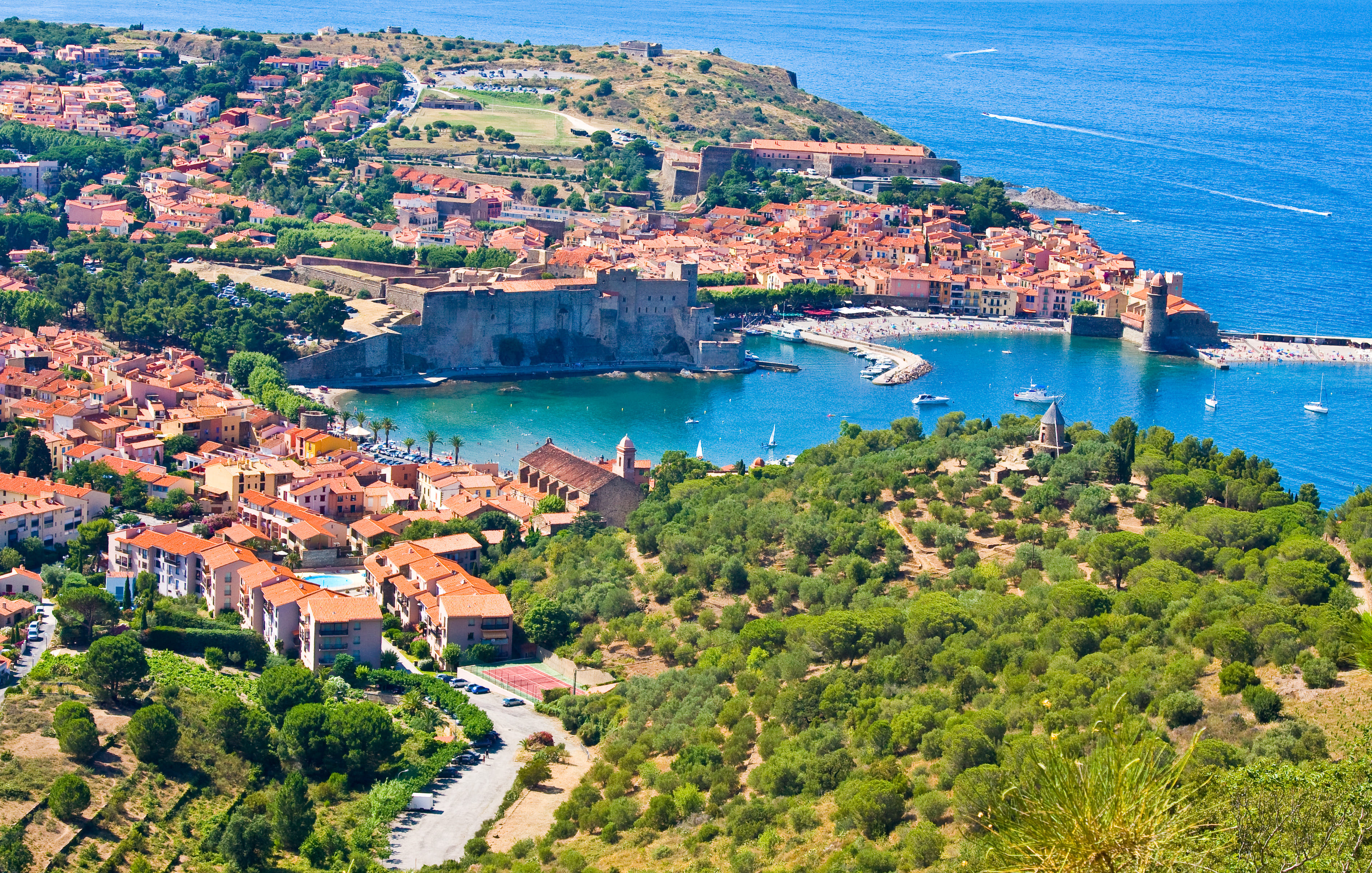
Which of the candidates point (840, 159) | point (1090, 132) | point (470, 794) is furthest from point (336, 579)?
point (1090, 132)

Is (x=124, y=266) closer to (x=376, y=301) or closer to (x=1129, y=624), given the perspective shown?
(x=376, y=301)

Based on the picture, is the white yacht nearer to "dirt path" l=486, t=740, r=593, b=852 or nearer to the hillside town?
the hillside town

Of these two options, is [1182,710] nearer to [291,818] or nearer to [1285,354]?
[291,818]

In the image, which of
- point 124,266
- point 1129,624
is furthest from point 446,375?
point 1129,624

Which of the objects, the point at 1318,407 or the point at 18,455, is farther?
the point at 1318,407

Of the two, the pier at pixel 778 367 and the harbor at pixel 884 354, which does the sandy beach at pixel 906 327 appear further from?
the pier at pixel 778 367

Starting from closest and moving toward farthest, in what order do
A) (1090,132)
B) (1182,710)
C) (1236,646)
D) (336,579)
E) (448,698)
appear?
(1182,710), (1236,646), (448,698), (336,579), (1090,132)

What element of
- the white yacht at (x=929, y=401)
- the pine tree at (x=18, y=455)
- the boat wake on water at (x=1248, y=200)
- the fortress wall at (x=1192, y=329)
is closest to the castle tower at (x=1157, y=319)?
the fortress wall at (x=1192, y=329)
